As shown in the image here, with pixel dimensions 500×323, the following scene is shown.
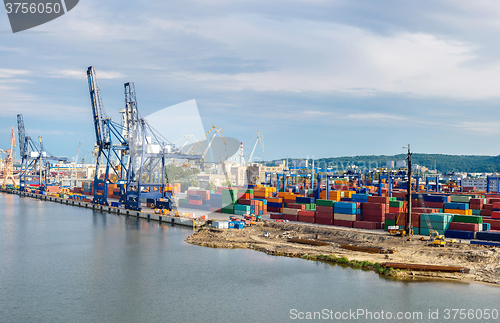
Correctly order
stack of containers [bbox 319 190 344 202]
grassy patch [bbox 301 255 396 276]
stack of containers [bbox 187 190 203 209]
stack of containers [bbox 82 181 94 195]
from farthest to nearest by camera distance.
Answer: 1. stack of containers [bbox 82 181 94 195]
2. stack of containers [bbox 187 190 203 209]
3. stack of containers [bbox 319 190 344 202]
4. grassy patch [bbox 301 255 396 276]

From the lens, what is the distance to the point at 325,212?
41.5m

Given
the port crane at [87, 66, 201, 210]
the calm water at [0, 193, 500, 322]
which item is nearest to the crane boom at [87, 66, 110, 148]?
the port crane at [87, 66, 201, 210]

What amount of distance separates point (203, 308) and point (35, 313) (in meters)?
7.87

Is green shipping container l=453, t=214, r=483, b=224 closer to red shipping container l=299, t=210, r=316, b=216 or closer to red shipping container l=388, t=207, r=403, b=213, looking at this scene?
red shipping container l=388, t=207, r=403, b=213

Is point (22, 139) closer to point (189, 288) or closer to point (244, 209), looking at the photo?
point (244, 209)

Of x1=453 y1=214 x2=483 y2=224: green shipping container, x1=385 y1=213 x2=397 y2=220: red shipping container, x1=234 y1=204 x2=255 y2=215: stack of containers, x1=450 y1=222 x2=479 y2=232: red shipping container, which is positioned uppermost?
x1=453 y1=214 x2=483 y2=224: green shipping container

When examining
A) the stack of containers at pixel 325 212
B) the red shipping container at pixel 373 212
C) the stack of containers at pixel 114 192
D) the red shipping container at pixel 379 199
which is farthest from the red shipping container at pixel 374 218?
the stack of containers at pixel 114 192

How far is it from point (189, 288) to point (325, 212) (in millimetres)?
20663

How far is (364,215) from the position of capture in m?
39.7

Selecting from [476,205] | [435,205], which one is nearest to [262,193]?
[435,205]

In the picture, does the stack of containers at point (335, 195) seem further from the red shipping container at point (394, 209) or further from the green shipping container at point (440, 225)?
the green shipping container at point (440, 225)

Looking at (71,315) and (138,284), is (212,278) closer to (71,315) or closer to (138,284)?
(138,284)

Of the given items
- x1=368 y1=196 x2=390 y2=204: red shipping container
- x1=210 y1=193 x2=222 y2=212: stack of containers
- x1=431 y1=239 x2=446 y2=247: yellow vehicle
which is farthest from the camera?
x1=210 y1=193 x2=222 y2=212: stack of containers

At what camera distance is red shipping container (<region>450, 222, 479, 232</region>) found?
32594 mm
